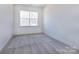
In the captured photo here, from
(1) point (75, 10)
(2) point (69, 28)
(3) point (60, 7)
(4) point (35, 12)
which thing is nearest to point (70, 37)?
(2) point (69, 28)

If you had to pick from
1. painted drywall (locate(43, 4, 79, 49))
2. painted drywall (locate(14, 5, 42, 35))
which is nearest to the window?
painted drywall (locate(14, 5, 42, 35))

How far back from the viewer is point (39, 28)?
3246mm

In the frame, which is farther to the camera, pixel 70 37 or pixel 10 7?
pixel 10 7

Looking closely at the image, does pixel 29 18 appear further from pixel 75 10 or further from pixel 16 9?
pixel 75 10

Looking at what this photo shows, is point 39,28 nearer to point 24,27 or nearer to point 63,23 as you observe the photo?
point 24,27

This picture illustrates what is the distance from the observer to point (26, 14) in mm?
2807

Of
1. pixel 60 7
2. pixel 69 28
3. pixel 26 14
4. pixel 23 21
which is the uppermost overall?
pixel 60 7

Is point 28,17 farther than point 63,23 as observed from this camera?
No

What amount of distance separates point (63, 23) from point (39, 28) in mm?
814

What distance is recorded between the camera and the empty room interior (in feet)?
8.62

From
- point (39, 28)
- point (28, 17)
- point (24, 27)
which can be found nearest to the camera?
point (28, 17)

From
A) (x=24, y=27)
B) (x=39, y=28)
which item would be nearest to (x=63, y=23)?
(x=39, y=28)

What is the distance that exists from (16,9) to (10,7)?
372 mm

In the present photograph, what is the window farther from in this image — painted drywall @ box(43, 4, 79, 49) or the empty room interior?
painted drywall @ box(43, 4, 79, 49)
